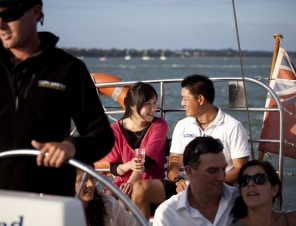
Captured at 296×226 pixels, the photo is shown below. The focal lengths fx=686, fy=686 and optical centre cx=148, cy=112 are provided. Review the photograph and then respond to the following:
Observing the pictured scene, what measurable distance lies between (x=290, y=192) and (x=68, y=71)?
22.2ft

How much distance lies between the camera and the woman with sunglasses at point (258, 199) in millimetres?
3670

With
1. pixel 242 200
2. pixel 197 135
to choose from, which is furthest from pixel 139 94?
pixel 242 200

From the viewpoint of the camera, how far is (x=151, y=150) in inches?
204

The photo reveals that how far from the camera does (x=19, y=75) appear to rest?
2545 mm

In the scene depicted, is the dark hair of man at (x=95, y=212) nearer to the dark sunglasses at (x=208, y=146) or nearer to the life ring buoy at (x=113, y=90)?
the dark sunglasses at (x=208, y=146)

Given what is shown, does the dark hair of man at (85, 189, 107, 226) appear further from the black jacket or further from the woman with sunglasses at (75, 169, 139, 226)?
the black jacket

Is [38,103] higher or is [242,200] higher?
[38,103]

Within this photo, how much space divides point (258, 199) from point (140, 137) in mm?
1772

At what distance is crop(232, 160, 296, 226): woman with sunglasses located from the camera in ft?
12.0

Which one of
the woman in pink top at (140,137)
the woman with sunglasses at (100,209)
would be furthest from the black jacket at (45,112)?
the woman in pink top at (140,137)

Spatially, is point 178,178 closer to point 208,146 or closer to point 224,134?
point 224,134

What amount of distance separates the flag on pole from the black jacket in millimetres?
3318

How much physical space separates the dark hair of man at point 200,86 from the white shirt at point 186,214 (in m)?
1.45

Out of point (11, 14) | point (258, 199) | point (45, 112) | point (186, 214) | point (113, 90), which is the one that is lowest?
point (186, 214)
